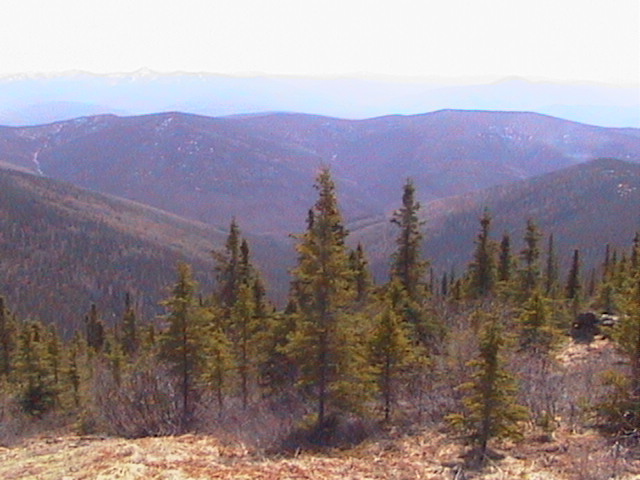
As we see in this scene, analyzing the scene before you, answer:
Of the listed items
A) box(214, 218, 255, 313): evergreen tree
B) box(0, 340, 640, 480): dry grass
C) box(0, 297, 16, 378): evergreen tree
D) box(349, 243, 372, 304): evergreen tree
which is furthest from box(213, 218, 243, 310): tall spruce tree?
box(0, 340, 640, 480): dry grass

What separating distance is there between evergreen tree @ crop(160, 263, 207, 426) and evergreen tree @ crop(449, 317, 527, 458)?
1018 centimetres

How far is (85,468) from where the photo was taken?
1081cm

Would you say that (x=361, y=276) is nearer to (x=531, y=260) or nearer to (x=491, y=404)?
(x=531, y=260)

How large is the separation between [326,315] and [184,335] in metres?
6.27

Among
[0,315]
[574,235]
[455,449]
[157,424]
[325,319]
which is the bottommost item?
[574,235]

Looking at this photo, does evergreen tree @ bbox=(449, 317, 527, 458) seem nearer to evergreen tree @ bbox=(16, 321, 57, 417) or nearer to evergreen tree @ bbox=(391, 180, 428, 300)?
evergreen tree @ bbox=(391, 180, 428, 300)

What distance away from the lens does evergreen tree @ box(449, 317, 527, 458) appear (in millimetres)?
11906

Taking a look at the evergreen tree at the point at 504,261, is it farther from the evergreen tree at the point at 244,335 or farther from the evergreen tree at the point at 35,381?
the evergreen tree at the point at 35,381

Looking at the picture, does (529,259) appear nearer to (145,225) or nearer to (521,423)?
(521,423)

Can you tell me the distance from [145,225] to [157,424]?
612 ft

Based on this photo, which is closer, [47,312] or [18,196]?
[47,312]

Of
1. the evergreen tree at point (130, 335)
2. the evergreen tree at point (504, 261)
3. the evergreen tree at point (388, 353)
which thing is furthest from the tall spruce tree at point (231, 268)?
the evergreen tree at point (130, 335)

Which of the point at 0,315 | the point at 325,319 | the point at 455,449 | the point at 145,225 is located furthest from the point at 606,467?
the point at 145,225

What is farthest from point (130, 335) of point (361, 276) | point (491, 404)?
point (491, 404)
